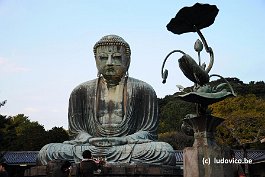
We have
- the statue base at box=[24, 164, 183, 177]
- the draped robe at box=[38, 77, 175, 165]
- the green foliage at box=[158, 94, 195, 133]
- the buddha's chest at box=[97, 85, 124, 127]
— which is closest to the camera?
the statue base at box=[24, 164, 183, 177]

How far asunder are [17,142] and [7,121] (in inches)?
491

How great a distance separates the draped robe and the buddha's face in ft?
1.01

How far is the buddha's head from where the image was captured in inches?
517

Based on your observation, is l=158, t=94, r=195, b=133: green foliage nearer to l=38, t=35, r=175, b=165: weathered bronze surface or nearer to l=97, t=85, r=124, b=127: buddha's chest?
l=38, t=35, r=175, b=165: weathered bronze surface

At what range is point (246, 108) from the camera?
37.5 metres

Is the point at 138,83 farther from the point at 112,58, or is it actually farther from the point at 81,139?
the point at 81,139

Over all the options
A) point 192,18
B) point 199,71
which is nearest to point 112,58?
point 192,18

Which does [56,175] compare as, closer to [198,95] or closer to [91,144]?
[198,95]

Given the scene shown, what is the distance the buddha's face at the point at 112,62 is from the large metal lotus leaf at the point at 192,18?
5974 millimetres

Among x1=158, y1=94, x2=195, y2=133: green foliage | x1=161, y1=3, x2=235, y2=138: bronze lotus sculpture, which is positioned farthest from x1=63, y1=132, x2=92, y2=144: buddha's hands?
x1=158, y1=94, x2=195, y2=133: green foliage

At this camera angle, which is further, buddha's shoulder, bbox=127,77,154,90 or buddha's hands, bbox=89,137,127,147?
buddha's shoulder, bbox=127,77,154,90

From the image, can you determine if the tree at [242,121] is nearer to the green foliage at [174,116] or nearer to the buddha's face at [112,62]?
the green foliage at [174,116]

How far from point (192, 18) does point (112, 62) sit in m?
6.32

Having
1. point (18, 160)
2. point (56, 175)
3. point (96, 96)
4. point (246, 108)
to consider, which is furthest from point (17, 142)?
point (56, 175)
